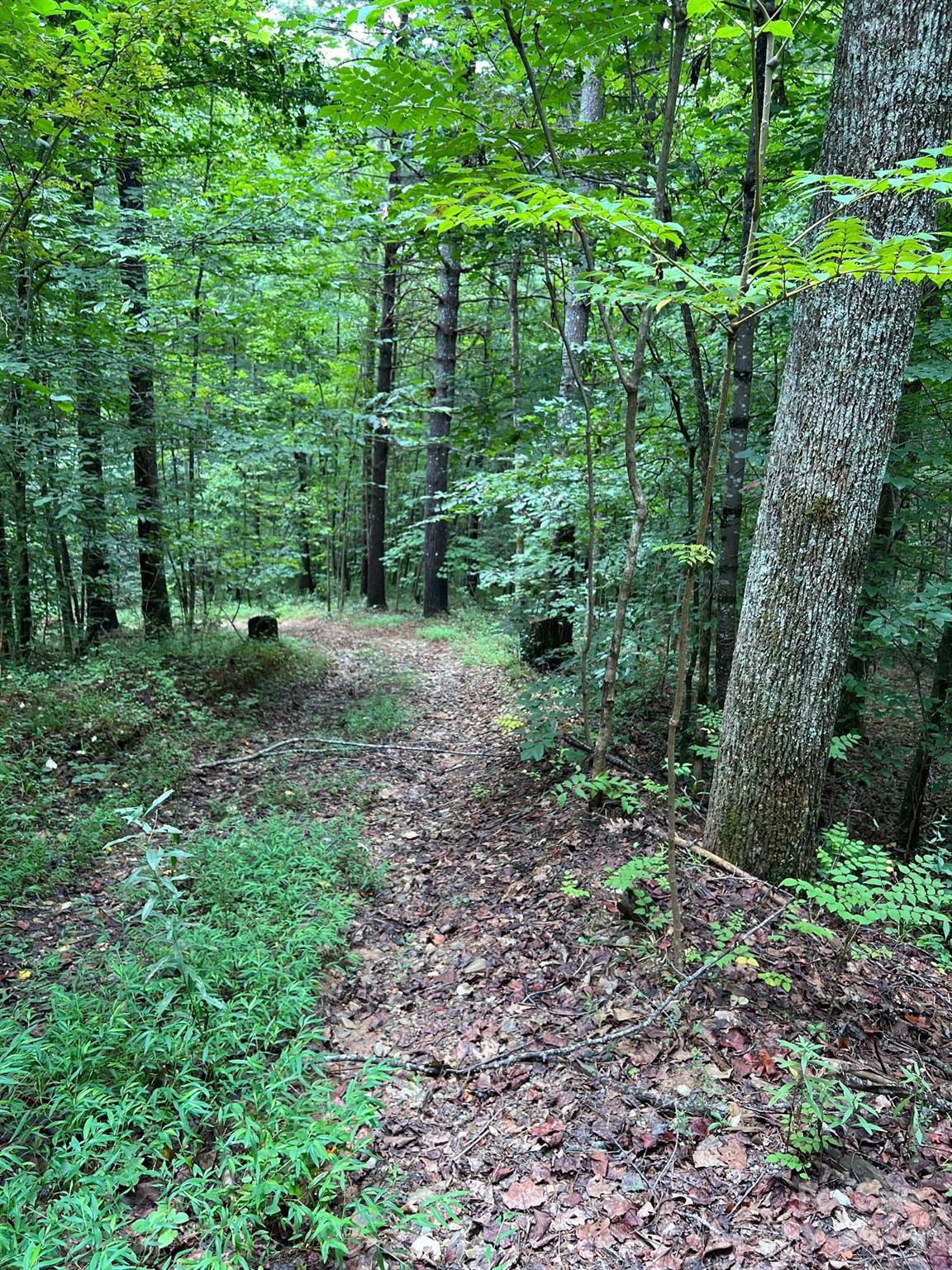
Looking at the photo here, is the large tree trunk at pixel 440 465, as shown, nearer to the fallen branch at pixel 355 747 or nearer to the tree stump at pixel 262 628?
the tree stump at pixel 262 628

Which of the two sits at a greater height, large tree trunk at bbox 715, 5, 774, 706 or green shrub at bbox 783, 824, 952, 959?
large tree trunk at bbox 715, 5, 774, 706

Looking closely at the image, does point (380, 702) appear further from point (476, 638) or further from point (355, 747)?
point (476, 638)

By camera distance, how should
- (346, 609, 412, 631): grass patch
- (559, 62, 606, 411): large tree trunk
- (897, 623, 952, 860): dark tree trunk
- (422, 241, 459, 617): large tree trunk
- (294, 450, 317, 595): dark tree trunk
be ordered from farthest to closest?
1. (294, 450, 317, 595): dark tree trunk
2. (346, 609, 412, 631): grass patch
3. (422, 241, 459, 617): large tree trunk
4. (559, 62, 606, 411): large tree trunk
5. (897, 623, 952, 860): dark tree trunk

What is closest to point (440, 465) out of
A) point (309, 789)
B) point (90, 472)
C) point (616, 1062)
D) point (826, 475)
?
point (90, 472)

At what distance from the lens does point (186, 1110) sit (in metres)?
2.57

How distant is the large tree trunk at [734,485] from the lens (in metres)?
4.50

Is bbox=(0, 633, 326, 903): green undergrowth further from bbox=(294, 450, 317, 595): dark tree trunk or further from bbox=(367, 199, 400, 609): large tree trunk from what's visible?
bbox=(294, 450, 317, 595): dark tree trunk

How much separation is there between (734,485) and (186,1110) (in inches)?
189

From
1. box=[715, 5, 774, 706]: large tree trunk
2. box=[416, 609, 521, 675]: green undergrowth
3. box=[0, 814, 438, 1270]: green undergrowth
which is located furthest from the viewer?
box=[416, 609, 521, 675]: green undergrowth

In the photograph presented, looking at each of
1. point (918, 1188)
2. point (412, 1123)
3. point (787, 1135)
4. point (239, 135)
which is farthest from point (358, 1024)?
point (239, 135)

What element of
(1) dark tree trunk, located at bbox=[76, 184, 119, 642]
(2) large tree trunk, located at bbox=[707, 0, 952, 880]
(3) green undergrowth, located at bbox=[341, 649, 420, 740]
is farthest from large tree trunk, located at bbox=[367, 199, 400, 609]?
(2) large tree trunk, located at bbox=[707, 0, 952, 880]

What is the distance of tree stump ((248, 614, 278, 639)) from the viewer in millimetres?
10398

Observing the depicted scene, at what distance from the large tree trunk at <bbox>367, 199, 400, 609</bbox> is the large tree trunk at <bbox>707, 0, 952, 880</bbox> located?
9317 millimetres

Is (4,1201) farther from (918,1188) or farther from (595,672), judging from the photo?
(595,672)
